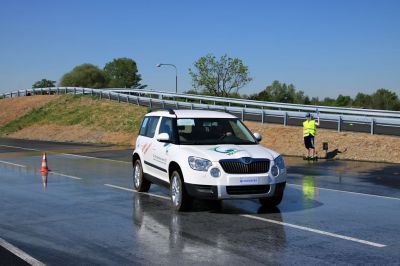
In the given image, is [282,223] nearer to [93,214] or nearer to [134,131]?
[93,214]

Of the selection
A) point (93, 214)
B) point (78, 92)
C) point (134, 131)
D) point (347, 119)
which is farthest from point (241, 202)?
point (78, 92)

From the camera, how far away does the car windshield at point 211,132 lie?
9.63 metres

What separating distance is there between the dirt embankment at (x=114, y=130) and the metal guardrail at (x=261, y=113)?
0.95 meters

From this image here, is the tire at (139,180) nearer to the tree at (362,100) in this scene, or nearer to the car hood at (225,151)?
the car hood at (225,151)

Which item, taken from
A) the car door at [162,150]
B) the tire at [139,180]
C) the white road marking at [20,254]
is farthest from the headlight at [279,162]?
the white road marking at [20,254]

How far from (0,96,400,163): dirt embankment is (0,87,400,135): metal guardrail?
95cm

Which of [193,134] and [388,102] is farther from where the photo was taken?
[388,102]

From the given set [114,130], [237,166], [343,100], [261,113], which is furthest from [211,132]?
[343,100]

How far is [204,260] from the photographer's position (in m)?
5.97

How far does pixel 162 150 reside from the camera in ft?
32.8

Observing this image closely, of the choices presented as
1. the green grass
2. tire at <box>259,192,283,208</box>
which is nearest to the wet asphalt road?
tire at <box>259,192,283,208</box>

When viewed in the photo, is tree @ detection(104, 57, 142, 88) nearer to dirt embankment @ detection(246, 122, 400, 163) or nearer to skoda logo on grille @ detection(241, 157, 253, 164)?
dirt embankment @ detection(246, 122, 400, 163)

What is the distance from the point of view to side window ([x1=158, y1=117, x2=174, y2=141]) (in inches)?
390

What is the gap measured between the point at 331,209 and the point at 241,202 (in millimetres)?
1751
